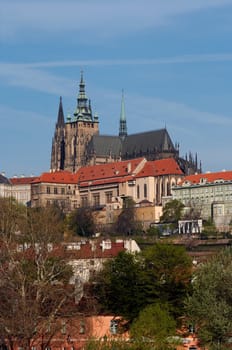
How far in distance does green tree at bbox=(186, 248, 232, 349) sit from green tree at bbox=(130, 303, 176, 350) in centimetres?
82

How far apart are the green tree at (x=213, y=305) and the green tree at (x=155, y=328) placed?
2.70ft

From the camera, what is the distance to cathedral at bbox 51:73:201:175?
153500 mm

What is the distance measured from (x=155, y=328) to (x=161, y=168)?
101784 mm

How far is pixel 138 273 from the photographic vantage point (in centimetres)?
4609

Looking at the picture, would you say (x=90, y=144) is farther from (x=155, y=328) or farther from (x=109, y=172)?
(x=155, y=328)

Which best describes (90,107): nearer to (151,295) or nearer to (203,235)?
(203,235)

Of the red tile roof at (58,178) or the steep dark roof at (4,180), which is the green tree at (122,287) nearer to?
the red tile roof at (58,178)

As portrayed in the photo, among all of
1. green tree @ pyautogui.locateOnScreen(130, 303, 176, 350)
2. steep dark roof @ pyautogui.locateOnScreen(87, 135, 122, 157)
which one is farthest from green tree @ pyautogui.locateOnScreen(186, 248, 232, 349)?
steep dark roof @ pyautogui.locateOnScreen(87, 135, 122, 157)

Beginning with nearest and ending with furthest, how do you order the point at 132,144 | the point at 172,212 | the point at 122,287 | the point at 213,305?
1. the point at 213,305
2. the point at 122,287
3. the point at 172,212
4. the point at 132,144

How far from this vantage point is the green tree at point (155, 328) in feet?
120

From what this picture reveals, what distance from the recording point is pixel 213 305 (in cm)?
3691

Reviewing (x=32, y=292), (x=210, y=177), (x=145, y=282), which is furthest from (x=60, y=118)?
(x=32, y=292)

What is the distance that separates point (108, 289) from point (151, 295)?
1.75 m

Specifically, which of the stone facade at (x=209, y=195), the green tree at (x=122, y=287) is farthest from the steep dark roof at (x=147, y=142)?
the green tree at (x=122, y=287)
